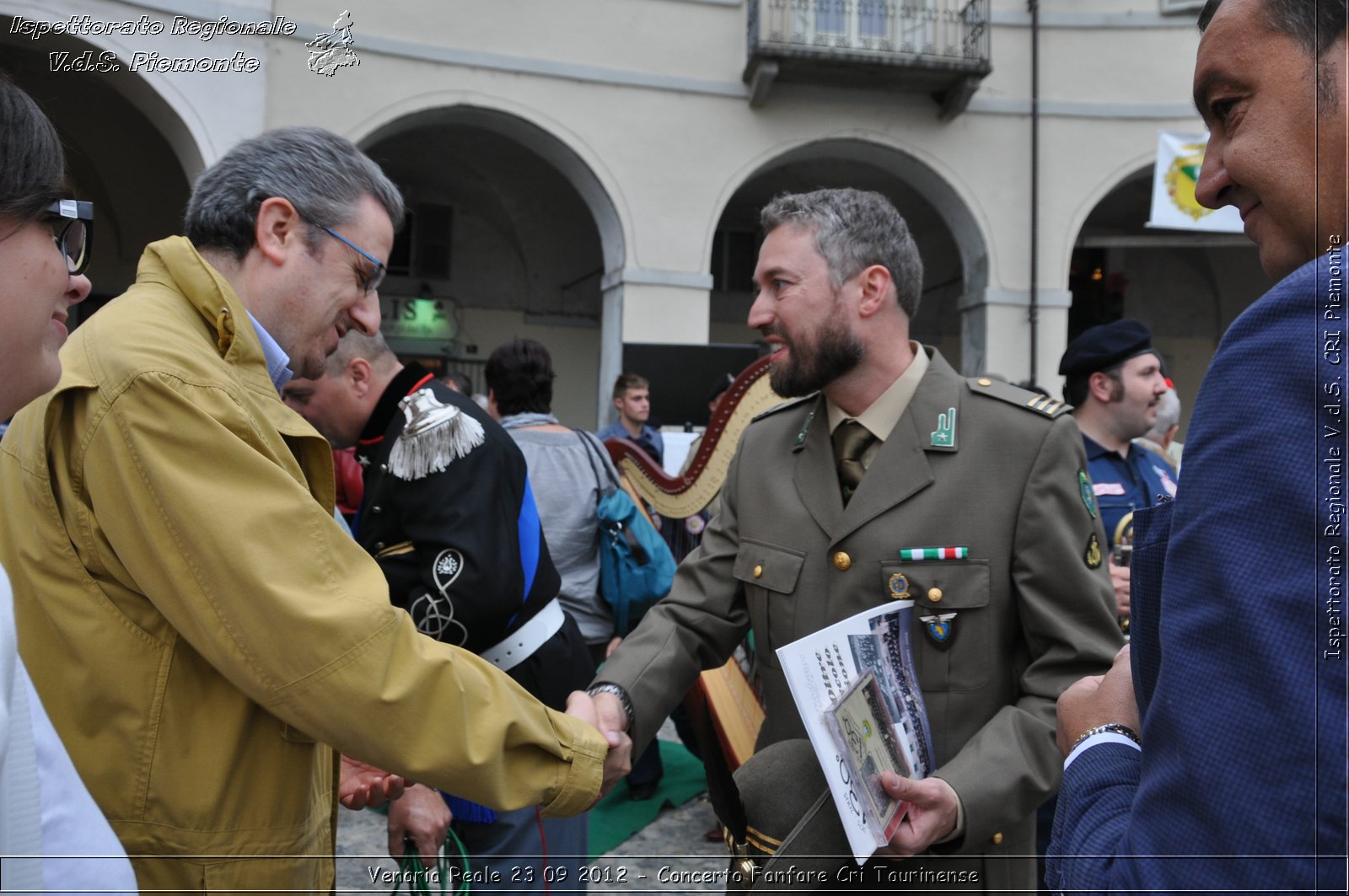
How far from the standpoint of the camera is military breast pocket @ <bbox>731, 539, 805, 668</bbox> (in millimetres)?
2188

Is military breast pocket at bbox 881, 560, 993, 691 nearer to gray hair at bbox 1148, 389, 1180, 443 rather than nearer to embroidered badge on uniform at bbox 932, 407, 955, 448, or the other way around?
embroidered badge on uniform at bbox 932, 407, 955, 448

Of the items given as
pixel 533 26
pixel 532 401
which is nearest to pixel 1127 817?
pixel 532 401

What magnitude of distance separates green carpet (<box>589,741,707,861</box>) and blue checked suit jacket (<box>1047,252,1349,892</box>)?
3.97 m

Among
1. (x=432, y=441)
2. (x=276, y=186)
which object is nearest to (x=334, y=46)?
(x=432, y=441)

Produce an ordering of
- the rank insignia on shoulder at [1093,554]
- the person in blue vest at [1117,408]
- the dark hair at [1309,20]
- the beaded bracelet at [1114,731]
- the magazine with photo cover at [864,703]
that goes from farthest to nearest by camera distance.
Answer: the person in blue vest at [1117,408], the rank insignia on shoulder at [1093,554], the magazine with photo cover at [864,703], the beaded bracelet at [1114,731], the dark hair at [1309,20]

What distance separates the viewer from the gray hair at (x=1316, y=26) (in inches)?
37.1

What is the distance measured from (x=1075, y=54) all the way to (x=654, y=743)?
1165 centimetres

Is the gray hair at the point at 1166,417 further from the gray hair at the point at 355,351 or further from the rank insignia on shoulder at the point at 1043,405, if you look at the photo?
the gray hair at the point at 355,351

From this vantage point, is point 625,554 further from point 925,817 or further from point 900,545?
point 925,817

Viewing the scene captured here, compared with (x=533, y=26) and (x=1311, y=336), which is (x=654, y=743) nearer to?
(x=1311, y=336)

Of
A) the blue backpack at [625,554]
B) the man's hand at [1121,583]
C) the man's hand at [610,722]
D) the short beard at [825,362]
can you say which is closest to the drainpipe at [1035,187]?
the man's hand at [1121,583]

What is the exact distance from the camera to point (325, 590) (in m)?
1.49

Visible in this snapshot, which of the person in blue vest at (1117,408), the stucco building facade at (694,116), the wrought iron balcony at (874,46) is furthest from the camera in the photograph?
the wrought iron balcony at (874,46)

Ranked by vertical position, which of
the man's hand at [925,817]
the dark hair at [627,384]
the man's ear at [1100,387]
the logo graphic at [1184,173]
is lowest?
the man's hand at [925,817]
